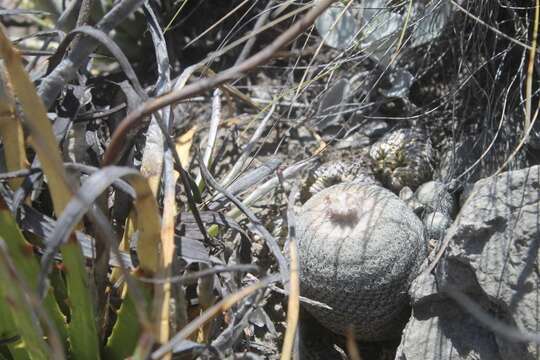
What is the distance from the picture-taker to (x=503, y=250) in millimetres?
1450

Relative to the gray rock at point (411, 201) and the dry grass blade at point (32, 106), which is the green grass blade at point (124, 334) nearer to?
the dry grass blade at point (32, 106)

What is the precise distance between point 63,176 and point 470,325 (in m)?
0.93

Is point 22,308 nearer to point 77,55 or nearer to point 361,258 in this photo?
point 77,55

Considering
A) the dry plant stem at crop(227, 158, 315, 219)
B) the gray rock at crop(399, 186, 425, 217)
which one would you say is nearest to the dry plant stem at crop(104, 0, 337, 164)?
the dry plant stem at crop(227, 158, 315, 219)

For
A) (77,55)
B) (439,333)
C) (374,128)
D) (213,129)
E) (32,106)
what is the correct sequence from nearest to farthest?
(32,106) < (77,55) < (439,333) < (213,129) < (374,128)

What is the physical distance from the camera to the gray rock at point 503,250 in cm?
140

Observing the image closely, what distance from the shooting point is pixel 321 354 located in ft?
6.13

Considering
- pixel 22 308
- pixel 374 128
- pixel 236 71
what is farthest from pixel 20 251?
pixel 374 128

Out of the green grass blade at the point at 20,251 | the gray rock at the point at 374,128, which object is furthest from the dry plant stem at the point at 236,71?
the gray rock at the point at 374,128

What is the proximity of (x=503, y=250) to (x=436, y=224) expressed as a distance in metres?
0.40

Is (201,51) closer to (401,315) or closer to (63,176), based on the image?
(401,315)

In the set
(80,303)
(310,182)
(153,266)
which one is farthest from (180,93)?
(310,182)

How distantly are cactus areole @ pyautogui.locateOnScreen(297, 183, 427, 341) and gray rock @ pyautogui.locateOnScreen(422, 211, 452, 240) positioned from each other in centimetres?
7

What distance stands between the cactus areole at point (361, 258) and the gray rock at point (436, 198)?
0.11 meters
